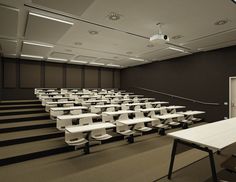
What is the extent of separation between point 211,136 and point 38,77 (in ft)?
37.0

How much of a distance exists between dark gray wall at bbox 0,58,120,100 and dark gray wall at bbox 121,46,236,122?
4875 mm

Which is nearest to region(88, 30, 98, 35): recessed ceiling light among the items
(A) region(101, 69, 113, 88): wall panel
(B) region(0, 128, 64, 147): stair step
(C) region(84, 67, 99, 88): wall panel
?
(B) region(0, 128, 64, 147): stair step

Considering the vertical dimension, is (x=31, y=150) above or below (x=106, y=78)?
below

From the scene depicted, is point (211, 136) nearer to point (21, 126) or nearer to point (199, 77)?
point (21, 126)

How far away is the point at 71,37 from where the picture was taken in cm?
600

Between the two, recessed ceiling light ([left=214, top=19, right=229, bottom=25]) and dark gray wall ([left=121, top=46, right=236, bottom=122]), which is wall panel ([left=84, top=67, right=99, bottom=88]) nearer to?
dark gray wall ([left=121, top=46, right=236, bottom=122])

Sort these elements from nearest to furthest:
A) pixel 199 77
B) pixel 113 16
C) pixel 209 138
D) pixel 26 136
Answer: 1. pixel 209 138
2. pixel 26 136
3. pixel 113 16
4. pixel 199 77

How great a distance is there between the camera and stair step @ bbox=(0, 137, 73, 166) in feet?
10.6

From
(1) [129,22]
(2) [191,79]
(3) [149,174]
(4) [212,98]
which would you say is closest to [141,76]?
(2) [191,79]

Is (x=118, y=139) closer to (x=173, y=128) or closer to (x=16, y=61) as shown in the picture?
(x=173, y=128)

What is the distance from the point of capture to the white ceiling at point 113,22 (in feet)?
12.1

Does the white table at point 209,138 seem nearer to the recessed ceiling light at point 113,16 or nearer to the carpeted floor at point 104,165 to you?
the carpeted floor at point 104,165

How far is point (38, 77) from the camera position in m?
11.0

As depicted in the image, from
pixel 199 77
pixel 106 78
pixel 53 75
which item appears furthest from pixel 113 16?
pixel 106 78
